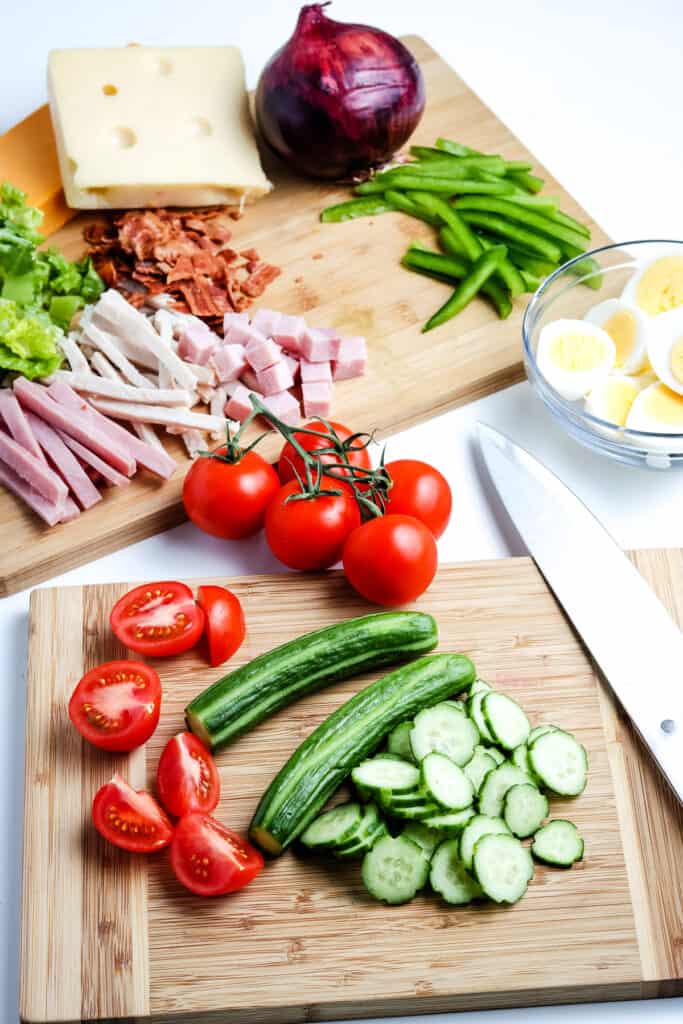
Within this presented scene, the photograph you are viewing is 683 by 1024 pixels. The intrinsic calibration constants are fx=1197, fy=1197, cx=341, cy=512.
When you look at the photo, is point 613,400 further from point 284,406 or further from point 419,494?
point 284,406

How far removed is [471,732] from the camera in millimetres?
2715

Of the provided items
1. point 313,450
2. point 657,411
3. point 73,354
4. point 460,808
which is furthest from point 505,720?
point 73,354

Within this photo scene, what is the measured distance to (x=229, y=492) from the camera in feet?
10.2


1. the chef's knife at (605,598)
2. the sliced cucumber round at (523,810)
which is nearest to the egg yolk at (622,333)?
the chef's knife at (605,598)

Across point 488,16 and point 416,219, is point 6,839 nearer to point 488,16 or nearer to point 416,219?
point 416,219

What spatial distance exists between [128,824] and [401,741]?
64 cm

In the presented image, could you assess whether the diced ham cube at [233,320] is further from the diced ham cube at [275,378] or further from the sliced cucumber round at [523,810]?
the sliced cucumber round at [523,810]

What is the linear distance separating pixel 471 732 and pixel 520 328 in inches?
57.0

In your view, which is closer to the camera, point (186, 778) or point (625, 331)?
point (186, 778)

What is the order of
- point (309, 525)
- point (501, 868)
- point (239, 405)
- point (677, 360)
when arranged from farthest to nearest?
point (239, 405) < point (677, 360) < point (309, 525) < point (501, 868)

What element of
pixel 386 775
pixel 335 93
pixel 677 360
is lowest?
pixel 386 775

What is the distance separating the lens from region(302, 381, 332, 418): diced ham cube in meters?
3.43

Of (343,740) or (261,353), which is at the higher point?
(261,353)

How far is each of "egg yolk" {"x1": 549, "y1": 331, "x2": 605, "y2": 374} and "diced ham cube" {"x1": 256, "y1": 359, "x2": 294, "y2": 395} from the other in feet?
2.49
